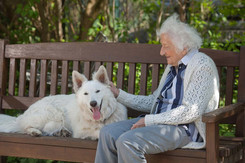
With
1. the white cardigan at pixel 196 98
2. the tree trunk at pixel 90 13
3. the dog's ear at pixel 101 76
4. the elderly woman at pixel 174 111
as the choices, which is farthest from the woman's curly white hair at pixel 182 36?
the tree trunk at pixel 90 13

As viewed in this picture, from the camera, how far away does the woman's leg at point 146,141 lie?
9.40 ft

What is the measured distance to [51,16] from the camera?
20.7 feet

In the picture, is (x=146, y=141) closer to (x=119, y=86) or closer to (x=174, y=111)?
(x=174, y=111)

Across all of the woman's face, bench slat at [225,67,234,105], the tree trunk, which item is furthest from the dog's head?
the tree trunk

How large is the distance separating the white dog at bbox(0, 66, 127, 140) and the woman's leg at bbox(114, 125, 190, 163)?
53 centimetres

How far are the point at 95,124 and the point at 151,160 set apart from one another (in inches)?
25.5

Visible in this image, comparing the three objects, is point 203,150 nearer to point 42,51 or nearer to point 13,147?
point 13,147

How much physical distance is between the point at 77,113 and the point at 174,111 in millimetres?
977

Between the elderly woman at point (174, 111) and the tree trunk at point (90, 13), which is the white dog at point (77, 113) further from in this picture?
the tree trunk at point (90, 13)

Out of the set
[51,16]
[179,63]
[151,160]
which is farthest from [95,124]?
[51,16]

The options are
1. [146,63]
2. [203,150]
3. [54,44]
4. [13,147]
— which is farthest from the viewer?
[54,44]

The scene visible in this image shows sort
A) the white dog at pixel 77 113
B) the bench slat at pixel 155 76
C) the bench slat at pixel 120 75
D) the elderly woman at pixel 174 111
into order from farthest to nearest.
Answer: the bench slat at pixel 120 75 → the bench slat at pixel 155 76 → the white dog at pixel 77 113 → the elderly woman at pixel 174 111

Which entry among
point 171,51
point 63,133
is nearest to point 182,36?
point 171,51

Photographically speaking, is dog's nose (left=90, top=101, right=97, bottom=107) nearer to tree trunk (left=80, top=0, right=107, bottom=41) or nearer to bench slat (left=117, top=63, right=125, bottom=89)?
bench slat (left=117, top=63, right=125, bottom=89)
